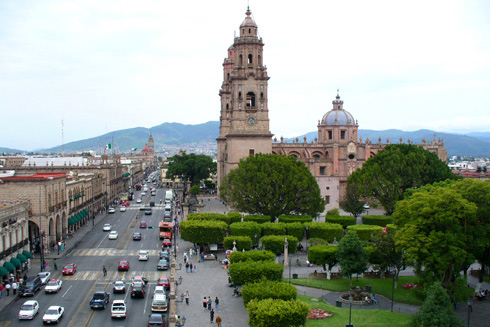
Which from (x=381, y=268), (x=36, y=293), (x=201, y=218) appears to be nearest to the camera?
(x=36, y=293)

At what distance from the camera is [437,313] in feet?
90.1

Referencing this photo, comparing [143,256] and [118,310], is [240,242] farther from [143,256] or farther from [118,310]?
[118,310]

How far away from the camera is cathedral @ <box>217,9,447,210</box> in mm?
81375

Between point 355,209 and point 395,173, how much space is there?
7.39 m

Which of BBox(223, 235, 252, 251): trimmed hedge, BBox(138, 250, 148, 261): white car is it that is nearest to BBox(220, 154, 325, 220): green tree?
BBox(223, 235, 252, 251): trimmed hedge

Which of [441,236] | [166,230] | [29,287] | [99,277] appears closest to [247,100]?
[166,230]

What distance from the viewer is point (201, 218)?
6125 cm

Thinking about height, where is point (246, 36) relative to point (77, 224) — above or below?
above

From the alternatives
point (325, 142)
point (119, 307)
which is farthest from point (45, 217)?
point (325, 142)

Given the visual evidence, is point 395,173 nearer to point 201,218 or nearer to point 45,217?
point 201,218

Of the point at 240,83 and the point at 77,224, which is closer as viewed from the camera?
the point at 77,224

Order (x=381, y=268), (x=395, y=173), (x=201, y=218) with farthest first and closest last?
(x=395, y=173), (x=201, y=218), (x=381, y=268)

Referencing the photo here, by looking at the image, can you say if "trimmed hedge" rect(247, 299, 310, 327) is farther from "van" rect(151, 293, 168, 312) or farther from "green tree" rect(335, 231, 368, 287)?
"green tree" rect(335, 231, 368, 287)

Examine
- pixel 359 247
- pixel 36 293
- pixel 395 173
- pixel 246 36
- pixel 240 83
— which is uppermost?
pixel 246 36
